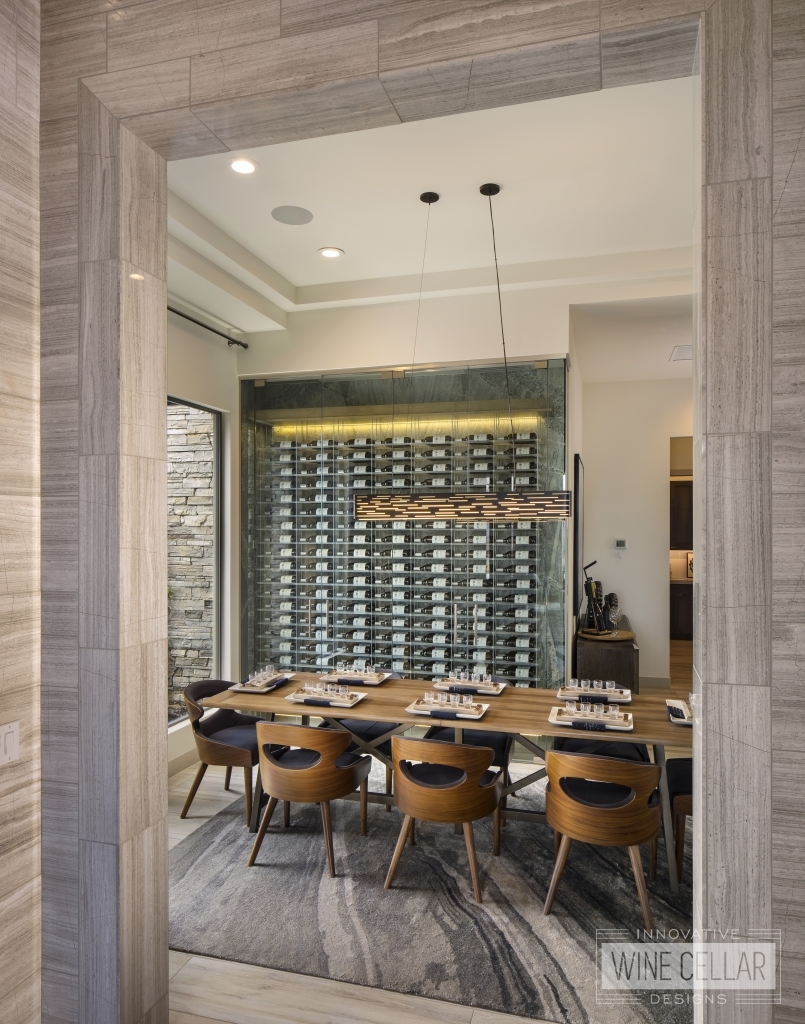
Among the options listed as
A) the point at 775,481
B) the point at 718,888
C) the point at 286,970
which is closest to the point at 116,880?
the point at 286,970

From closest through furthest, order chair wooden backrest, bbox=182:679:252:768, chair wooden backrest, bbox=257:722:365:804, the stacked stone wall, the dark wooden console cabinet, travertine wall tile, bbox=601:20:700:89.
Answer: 1. travertine wall tile, bbox=601:20:700:89
2. chair wooden backrest, bbox=257:722:365:804
3. chair wooden backrest, bbox=182:679:252:768
4. the stacked stone wall
5. the dark wooden console cabinet

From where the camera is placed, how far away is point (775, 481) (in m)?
1.26

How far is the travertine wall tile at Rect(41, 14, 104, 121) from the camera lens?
67.3 inches

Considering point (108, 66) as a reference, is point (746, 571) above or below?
below

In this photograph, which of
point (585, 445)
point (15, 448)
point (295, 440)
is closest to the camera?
point (15, 448)

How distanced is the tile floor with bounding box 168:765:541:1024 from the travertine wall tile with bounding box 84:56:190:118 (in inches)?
107

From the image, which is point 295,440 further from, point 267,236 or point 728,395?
point 728,395

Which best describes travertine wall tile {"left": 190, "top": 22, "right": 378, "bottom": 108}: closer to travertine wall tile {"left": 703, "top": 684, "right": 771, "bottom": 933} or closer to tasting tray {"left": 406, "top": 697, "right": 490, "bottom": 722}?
travertine wall tile {"left": 703, "top": 684, "right": 771, "bottom": 933}

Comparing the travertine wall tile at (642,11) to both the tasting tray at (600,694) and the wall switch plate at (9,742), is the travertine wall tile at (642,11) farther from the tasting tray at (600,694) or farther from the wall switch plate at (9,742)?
the tasting tray at (600,694)

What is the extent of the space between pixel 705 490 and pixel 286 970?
224 cm

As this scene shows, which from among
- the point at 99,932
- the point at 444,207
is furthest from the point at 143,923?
the point at 444,207

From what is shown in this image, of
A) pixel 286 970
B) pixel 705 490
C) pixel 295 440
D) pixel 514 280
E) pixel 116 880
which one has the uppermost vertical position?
pixel 514 280

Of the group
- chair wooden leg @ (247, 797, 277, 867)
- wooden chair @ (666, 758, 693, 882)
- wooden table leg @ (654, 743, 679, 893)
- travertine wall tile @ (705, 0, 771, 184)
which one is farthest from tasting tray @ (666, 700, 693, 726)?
travertine wall tile @ (705, 0, 771, 184)

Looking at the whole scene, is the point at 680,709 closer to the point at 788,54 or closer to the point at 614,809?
the point at 614,809
